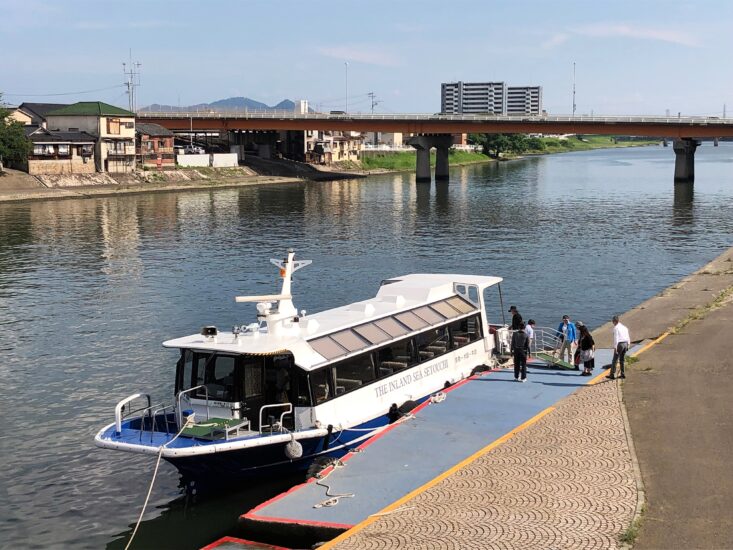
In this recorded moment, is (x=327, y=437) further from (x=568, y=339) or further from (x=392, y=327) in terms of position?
(x=568, y=339)

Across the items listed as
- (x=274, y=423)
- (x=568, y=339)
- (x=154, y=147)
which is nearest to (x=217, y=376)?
(x=274, y=423)

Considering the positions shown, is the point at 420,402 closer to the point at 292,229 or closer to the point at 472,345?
the point at 472,345

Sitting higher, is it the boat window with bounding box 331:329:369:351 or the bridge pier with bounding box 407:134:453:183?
the bridge pier with bounding box 407:134:453:183

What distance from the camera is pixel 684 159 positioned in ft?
408

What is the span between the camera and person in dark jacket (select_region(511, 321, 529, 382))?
26.3 metres

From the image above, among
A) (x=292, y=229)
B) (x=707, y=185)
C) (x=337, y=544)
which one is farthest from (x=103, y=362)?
(x=707, y=185)

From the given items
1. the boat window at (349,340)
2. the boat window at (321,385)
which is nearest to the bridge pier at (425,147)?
the boat window at (349,340)

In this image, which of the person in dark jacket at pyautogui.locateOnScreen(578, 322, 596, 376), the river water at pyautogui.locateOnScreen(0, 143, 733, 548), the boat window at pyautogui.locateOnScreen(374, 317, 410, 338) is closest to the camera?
the river water at pyautogui.locateOnScreen(0, 143, 733, 548)

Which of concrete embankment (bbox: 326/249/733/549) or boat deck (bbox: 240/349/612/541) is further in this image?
boat deck (bbox: 240/349/612/541)

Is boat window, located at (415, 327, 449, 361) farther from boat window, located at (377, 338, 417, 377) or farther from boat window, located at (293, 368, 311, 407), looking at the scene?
boat window, located at (293, 368, 311, 407)

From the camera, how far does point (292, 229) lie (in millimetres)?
76562

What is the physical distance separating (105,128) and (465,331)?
317 ft

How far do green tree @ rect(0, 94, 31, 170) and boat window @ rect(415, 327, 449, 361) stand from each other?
285 ft

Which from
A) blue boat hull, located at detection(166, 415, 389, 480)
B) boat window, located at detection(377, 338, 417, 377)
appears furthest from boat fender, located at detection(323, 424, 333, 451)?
boat window, located at detection(377, 338, 417, 377)
